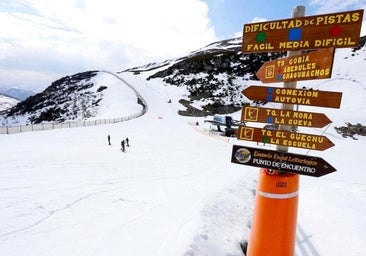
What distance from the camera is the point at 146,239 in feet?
26.7

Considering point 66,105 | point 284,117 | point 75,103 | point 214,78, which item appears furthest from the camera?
point 66,105

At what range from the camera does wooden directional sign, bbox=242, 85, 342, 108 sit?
5391 mm

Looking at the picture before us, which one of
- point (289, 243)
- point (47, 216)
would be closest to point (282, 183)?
point (289, 243)

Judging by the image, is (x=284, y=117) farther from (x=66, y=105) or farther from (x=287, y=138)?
(x=66, y=105)

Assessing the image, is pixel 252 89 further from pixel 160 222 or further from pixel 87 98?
pixel 87 98

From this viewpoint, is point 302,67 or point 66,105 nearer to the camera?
point 302,67

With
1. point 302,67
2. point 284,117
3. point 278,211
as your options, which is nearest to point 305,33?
point 302,67

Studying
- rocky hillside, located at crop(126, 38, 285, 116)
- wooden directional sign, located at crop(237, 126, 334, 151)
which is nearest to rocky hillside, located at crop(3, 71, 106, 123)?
rocky hillside, located at crop(126, 38, 285, 116)

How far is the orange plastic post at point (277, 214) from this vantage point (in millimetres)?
5672

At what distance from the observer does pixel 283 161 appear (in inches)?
225

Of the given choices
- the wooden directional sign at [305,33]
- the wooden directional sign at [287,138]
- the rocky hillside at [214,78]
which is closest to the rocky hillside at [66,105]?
the rocky hillside at [214,78]

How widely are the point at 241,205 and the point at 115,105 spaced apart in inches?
2921

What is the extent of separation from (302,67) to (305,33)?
58 centimetres

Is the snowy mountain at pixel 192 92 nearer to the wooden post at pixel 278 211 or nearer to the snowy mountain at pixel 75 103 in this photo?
the snowy mountain at pixel 75 103
